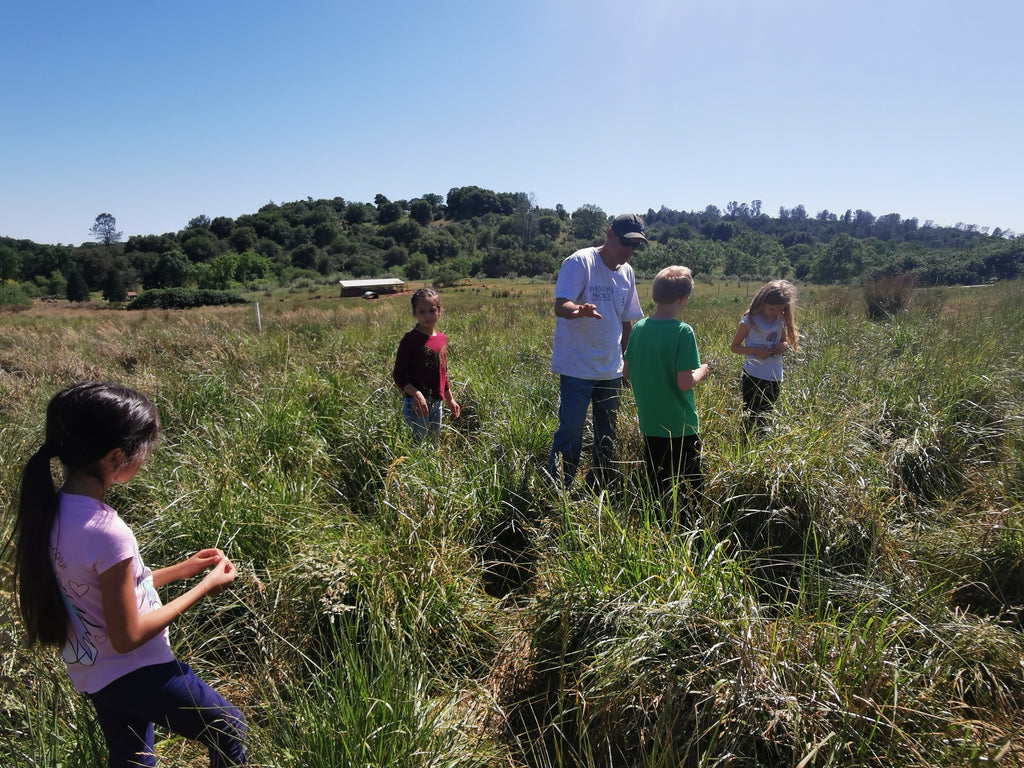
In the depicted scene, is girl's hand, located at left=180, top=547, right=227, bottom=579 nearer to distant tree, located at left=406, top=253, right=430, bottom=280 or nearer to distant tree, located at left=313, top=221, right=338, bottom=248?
distant tree, located at left=406, top=253, right=430, bottom=280

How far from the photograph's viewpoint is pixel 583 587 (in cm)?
217

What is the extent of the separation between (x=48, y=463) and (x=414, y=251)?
79514 mm

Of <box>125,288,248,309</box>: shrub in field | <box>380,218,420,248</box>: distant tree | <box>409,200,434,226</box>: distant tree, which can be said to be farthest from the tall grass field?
<box>409,200,434,226</box>: distant tree

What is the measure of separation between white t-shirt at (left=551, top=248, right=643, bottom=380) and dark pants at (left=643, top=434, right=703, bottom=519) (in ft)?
2.16

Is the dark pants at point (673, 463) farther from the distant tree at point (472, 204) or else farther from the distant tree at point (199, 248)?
the distant tree at point (472, 204)

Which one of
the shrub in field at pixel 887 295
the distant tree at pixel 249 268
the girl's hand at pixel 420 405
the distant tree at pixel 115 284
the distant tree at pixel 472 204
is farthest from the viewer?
the distant tree at pixel 472 204

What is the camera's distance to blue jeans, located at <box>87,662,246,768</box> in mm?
1517

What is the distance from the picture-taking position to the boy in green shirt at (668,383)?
298 cm

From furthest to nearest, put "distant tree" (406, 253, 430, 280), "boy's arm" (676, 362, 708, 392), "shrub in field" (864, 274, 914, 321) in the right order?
"distant tree" (406, 253, 430, 280), "shrub in field" (864, 274, 914, 321), "boy's arm" (676, 362, 708, 392)

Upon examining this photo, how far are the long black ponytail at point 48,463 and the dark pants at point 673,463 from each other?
8.14ft

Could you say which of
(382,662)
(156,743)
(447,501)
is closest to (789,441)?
(447,501)

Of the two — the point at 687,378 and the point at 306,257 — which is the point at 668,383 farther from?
the point at 306,257

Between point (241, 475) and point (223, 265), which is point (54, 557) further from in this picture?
point (223, 265)

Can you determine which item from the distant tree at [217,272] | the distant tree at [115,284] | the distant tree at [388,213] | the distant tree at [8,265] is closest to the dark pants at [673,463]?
the distant tree at [115,284]
